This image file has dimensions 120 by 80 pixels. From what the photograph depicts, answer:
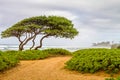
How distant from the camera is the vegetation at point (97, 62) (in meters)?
14.9

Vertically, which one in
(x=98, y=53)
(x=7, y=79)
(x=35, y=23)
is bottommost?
(x=7, y=79)

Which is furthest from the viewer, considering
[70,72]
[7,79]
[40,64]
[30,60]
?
[30,60]

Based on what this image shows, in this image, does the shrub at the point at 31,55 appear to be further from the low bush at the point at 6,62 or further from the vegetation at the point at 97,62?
the vegetation at the point at 97,62

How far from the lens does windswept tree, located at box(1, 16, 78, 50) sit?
2620 centimetres

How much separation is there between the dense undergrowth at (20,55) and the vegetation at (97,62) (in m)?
3.34

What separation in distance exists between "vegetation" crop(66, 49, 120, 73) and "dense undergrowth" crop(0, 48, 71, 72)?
3335 mm

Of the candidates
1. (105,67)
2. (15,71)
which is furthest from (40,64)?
(105,67)

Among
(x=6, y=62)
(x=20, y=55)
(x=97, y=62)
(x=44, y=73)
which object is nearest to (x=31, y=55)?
(x=20, y=55)

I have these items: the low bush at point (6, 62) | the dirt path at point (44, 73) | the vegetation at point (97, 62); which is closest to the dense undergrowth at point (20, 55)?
the low bush at point (6, 62)

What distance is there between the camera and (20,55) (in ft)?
71.5

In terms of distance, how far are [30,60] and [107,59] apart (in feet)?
23.9

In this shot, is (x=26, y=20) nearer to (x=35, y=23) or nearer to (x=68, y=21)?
(x=35, y=23)

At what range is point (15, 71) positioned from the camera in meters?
16.5

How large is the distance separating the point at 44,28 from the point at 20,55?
568 centimetres
